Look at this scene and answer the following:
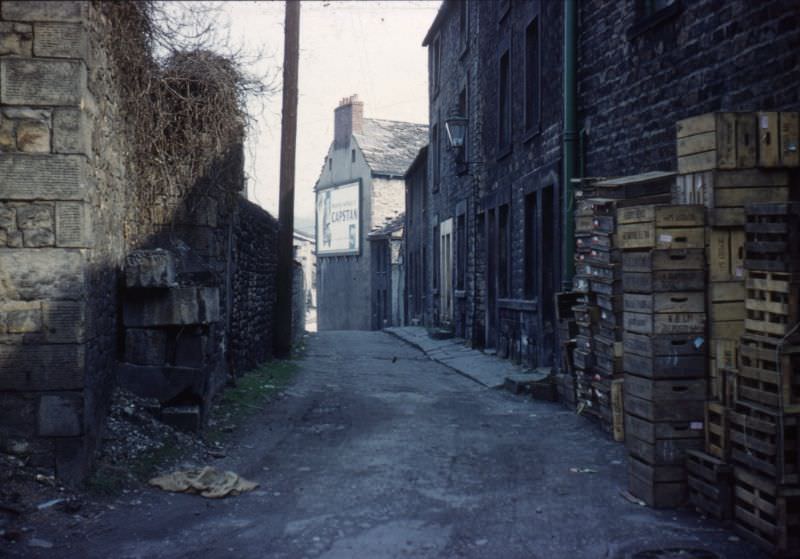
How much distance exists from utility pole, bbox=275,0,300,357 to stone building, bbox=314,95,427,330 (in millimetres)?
22594

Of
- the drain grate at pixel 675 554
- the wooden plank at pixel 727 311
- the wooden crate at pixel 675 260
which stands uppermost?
the wooden crate at pixel 675 260

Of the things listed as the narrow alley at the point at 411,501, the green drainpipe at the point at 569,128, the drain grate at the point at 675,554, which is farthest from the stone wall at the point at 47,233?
the green drainpipe at the point at 569,128

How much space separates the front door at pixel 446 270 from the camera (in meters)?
20.8

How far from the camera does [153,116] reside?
7.92 meters

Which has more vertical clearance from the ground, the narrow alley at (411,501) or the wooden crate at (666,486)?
the wooden crate at (666,486)

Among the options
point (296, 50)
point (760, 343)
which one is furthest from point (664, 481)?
point (296, 50)

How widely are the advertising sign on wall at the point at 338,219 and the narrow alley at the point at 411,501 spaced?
101ft

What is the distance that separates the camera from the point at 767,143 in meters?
5.11

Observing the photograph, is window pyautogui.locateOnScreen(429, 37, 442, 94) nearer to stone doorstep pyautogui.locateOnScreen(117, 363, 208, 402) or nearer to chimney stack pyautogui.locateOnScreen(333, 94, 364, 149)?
chimney stack pyautogui.locateOnScreen(333, 94, 364, 149)

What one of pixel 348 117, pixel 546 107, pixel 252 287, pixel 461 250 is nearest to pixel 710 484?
pixel 546 107

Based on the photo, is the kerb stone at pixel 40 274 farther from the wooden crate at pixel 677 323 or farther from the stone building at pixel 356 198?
the stone building at pixel 356 198

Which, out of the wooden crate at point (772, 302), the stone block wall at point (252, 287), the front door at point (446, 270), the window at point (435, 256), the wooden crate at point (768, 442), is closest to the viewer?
the wooden crate at point (768, 442)

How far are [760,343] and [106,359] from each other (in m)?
4.77

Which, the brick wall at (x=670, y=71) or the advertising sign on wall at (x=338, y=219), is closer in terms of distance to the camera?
the brick wall at (x=670, y=71)
